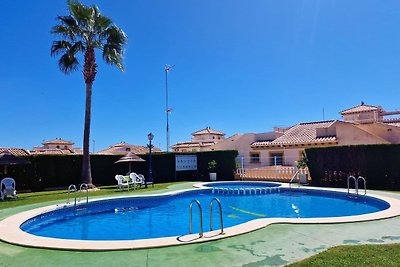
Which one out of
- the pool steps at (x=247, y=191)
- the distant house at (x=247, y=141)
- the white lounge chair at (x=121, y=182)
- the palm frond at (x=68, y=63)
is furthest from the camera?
the distant house at (x=247, y=141)

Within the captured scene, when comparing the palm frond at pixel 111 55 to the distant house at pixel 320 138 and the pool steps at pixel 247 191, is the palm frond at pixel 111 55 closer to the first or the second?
the pool steps at pixel 247 191

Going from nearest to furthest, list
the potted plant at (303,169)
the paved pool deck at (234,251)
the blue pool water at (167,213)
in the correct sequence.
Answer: the paved pool deck at (234,251), the blue pool water at (167,213), the potted plant at (303,169)

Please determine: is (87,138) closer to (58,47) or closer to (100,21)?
(58,47)

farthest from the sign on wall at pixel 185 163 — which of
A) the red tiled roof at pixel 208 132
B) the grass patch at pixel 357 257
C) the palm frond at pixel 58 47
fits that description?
the red tiled roof at pixel 208 132

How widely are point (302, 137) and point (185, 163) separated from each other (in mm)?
14707

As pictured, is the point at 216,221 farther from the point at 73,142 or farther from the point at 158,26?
the point at 73,142

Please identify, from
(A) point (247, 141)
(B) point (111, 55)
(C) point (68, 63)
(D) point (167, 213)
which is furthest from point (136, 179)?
(A) point (247, 141)

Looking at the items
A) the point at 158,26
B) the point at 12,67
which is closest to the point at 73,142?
the point at 12,67

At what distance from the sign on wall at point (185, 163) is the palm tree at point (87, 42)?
746cm

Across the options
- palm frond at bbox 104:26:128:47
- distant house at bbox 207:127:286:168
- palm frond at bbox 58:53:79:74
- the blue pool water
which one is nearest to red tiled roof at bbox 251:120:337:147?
distant house at bbox 207:127:286:168

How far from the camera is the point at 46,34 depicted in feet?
65.6

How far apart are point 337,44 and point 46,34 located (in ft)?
60.5

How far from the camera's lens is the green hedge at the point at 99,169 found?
19.6 metres

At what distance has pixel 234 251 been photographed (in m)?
6.04
